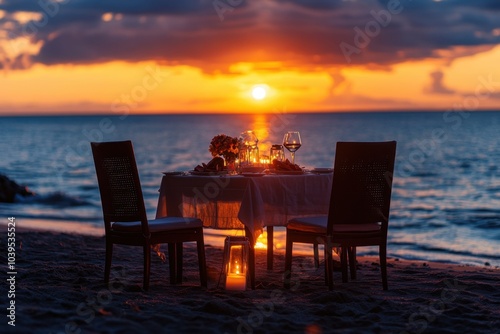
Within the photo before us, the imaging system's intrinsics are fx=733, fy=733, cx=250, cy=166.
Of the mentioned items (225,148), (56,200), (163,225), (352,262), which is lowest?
(56,200)

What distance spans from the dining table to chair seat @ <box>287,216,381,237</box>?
172 millimetres

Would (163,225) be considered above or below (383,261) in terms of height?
above

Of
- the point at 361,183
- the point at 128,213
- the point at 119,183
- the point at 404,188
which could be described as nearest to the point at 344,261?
the point at 361,183

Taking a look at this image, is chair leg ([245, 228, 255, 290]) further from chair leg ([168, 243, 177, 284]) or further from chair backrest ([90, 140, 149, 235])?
chair backrest ([90, 140, 149, 235])

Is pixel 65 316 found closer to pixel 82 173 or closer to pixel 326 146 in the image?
pixel 82 173

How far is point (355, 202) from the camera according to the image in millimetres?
5176

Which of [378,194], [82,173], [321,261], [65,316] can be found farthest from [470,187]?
[65,316]

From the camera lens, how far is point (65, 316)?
14.1ft

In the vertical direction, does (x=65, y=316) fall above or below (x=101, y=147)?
below

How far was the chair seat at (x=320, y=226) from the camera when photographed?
5160 mm

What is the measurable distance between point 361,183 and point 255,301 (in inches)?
44.3

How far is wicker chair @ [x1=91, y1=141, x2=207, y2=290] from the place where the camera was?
204 inches

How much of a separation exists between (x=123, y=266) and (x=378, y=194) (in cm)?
248

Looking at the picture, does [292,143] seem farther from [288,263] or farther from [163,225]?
→ [163,225]
